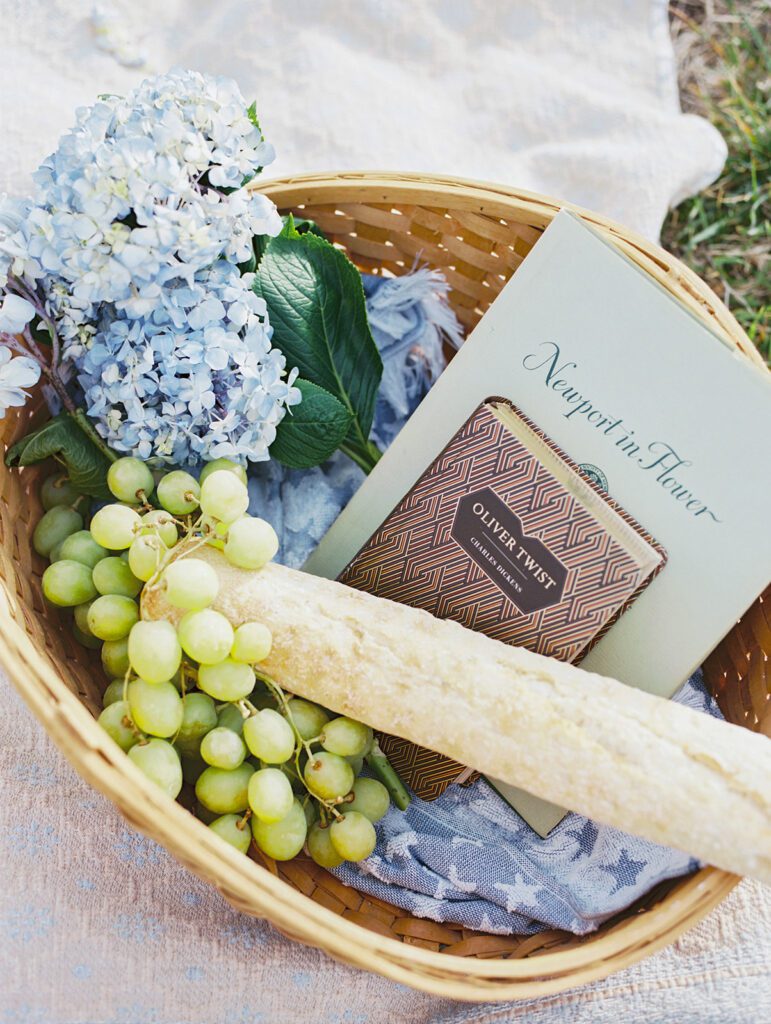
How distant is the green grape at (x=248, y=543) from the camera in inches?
32.9

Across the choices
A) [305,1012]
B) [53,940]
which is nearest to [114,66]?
[53,940]

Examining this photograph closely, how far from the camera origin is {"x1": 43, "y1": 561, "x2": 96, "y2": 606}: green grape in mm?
862

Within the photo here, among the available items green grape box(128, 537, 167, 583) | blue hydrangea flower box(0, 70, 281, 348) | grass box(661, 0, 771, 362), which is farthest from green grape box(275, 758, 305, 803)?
grass box(661, 0, 771, 362)

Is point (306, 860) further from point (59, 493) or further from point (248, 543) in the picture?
point (59, 493)

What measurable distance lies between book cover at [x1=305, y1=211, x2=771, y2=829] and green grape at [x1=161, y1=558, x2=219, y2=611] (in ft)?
1.13

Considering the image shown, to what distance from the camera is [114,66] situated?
1.35 m

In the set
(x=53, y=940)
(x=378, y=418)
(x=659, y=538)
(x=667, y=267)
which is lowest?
(x=53, y=940)

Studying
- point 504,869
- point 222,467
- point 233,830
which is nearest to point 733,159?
point 222,467

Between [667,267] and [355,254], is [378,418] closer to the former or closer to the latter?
[355,254]

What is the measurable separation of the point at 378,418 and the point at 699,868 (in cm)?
62

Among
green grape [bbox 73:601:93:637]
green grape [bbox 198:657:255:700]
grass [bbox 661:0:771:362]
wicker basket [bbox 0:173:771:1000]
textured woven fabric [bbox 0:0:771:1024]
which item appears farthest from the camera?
grass [bbox 661:0:771:362]

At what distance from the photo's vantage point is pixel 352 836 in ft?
2.73

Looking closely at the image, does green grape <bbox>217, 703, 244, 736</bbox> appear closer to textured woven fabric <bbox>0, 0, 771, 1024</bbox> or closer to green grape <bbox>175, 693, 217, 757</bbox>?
green grape <bbox>175, 693, 217, 757</bbox>

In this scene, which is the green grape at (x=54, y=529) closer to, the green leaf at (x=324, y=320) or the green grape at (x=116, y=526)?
the green grape at (x=116, y=526)
